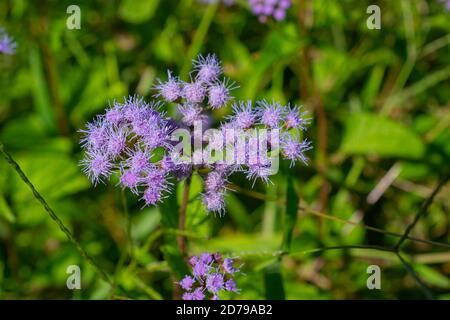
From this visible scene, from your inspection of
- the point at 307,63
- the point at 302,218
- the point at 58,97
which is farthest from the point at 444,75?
the point at 58,97

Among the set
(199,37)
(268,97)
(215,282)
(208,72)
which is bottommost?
(215,282)

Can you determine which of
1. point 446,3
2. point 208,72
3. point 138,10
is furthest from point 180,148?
point 446,3

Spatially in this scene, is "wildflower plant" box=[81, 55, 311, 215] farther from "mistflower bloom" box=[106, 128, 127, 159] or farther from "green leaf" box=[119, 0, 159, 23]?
"green leaf" box=[119, 0, 159, 23]

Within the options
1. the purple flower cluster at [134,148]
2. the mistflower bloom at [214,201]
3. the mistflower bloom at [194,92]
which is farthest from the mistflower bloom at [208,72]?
the mistflower bloom at [214,201]

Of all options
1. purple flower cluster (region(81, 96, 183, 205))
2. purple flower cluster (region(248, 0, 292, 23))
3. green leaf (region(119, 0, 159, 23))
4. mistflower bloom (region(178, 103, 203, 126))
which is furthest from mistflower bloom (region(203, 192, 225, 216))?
green leaf (region(119, 0, 159, 23))

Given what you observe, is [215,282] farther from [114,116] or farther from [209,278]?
[114,116]
